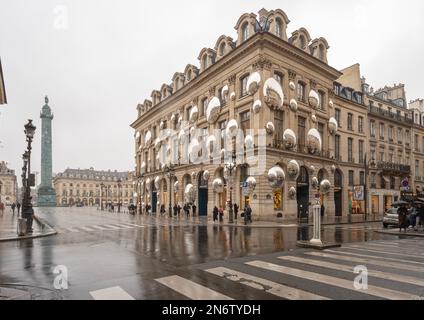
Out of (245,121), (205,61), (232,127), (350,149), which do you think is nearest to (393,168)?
(350,149)

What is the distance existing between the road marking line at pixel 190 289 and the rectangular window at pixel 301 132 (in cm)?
2809

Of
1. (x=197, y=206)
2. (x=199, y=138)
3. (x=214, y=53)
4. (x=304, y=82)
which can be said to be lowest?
(x=197, y=206)

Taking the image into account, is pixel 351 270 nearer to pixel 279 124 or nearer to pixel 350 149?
pixel 279 124

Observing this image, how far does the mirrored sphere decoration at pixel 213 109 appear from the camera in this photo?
106ft

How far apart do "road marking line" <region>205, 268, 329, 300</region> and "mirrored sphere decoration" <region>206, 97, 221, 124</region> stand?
25360 mm

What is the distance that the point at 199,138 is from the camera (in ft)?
124

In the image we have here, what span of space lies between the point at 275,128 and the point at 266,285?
2521 cm

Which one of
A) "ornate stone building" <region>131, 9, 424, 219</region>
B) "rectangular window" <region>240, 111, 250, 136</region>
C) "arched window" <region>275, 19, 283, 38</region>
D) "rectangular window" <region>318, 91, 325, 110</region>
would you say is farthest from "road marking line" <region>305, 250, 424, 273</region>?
"rectangular window" <region>318, 91, 325, 110</region>

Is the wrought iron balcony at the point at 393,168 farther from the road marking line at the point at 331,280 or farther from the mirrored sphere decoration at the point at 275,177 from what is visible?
the road marking line at the point at 331,280

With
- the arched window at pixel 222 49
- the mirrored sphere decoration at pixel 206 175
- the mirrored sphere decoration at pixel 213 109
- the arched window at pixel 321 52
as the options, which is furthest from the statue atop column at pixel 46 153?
the arched window at pixel 321 52
